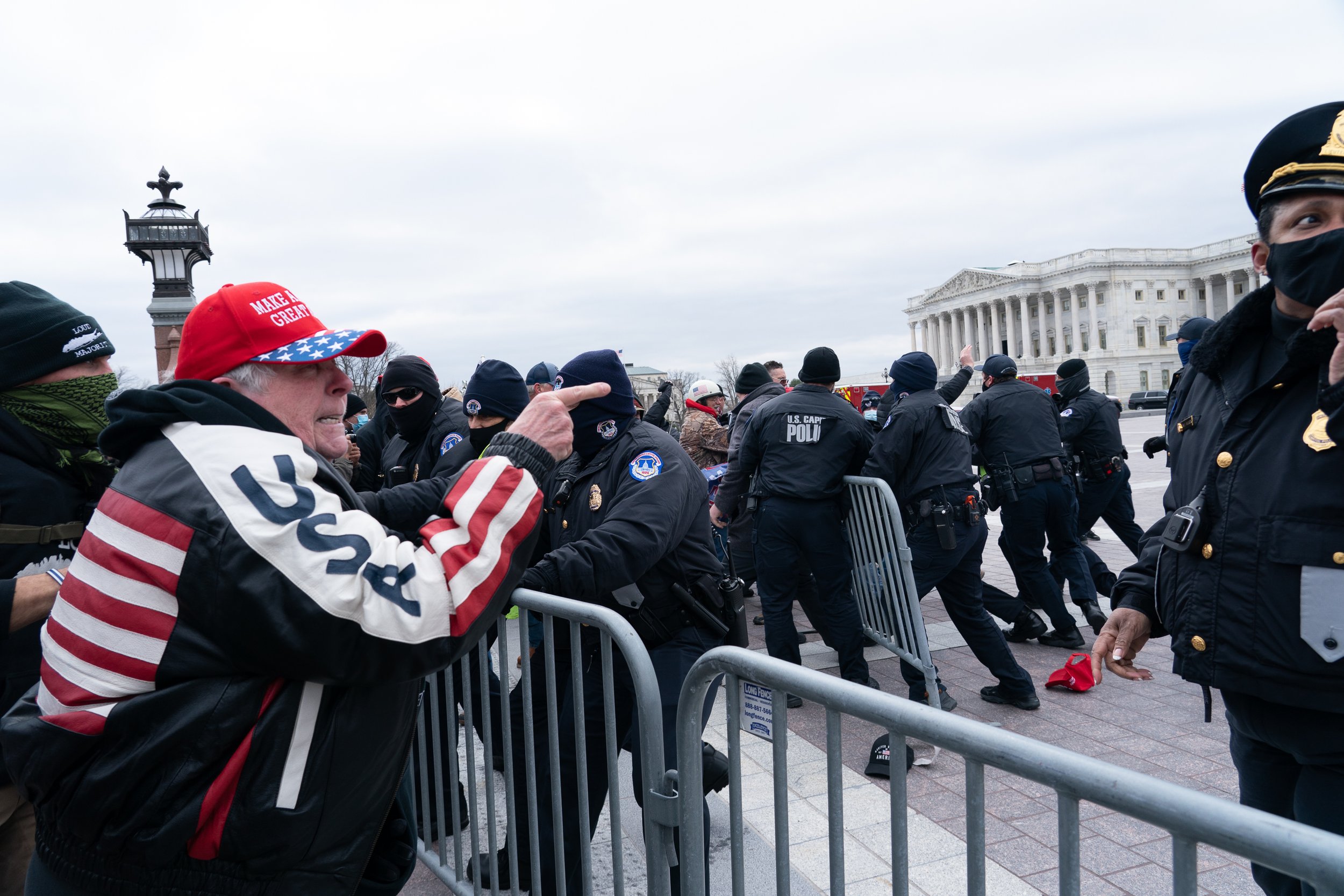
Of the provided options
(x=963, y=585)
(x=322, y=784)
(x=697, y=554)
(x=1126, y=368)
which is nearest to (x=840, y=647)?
(x=963, y=585)

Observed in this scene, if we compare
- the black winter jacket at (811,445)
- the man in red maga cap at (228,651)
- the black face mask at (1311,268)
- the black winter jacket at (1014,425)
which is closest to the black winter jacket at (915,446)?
the black winter jacket at (811,445)

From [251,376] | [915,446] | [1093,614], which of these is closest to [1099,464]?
[1093,614]

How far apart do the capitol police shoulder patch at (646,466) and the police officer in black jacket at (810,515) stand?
220cm

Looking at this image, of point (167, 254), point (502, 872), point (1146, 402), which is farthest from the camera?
point (1146, 402)

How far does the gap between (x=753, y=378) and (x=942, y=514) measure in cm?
301

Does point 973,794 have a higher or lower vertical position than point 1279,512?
lower

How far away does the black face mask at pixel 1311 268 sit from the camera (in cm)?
182

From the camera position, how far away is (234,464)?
1522mm

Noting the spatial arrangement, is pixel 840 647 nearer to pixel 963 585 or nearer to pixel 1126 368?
pixel 963 585

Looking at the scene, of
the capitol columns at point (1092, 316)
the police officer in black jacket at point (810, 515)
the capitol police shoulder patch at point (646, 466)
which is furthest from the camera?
the capitol columns at point (1092, 316)

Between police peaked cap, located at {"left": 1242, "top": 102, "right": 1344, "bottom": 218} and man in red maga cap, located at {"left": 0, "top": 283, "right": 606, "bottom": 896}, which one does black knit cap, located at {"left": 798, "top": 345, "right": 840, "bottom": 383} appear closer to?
police peaked cap, located at {"left": 1242, "top": 102, "right": 1344, "bottom": 218}

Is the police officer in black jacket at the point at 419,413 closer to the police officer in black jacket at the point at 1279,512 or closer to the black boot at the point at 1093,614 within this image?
the police officer in black jacket at the point at 1279,512

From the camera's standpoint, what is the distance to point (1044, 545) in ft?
22.2

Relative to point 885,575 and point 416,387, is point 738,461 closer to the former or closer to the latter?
point 885,575
